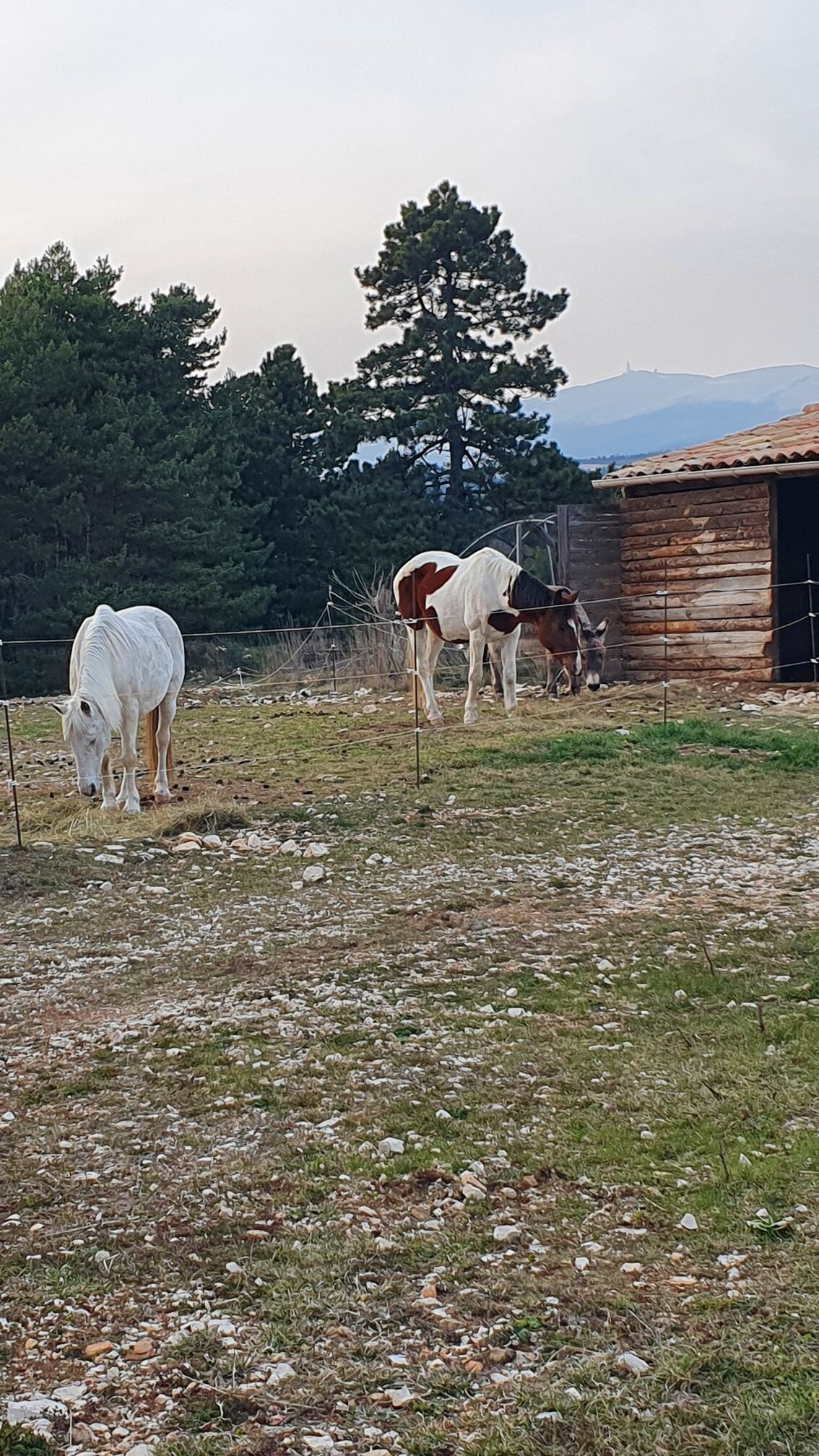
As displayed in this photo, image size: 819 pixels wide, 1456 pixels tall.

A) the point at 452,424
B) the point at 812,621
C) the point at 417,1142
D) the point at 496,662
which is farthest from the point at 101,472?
the point at 417,1142

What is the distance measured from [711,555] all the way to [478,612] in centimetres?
450

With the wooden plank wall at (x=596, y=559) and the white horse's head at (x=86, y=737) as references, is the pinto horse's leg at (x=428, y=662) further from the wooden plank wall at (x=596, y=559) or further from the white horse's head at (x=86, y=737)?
the white horse's head at (x=86, y=737)

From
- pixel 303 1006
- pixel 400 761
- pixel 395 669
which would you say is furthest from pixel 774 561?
pixel 303 1006

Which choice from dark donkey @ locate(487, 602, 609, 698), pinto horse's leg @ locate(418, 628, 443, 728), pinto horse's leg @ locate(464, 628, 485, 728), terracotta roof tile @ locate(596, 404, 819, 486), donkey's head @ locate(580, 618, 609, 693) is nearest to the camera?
pinto horse's leg @ locate(464, 628, 485, 728)

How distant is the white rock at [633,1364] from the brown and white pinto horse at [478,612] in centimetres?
1083

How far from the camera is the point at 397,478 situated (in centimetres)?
2736

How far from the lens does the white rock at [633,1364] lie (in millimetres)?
2725

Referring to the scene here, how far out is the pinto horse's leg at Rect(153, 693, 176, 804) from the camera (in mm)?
10086

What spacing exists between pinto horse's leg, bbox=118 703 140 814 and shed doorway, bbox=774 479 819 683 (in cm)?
1121

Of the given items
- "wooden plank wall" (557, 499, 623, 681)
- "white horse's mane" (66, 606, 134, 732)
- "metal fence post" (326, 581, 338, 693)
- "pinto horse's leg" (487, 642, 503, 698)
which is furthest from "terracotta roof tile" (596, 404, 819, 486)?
"white horse's mane" (66, 606, 134, 732)

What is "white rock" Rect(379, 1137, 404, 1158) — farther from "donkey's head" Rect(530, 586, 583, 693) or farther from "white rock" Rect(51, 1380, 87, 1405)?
"donkey's head" Rect(530, 586, 583, 693)

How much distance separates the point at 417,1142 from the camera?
13.0ft

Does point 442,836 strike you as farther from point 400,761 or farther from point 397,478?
point 397,478

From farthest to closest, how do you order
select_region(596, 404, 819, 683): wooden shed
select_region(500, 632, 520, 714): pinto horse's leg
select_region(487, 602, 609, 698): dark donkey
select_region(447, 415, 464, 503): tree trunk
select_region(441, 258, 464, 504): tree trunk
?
select_region(447, 415, 464, 503): tree trunk → select_region(441, 258, 464, 504): tree trunk → select_region(596, 404, 819, 683): wooden shed → select_region(487, 602, 609, 698): dark donkey → select_region(500, 632, 520, 714): pinto horse's leg
